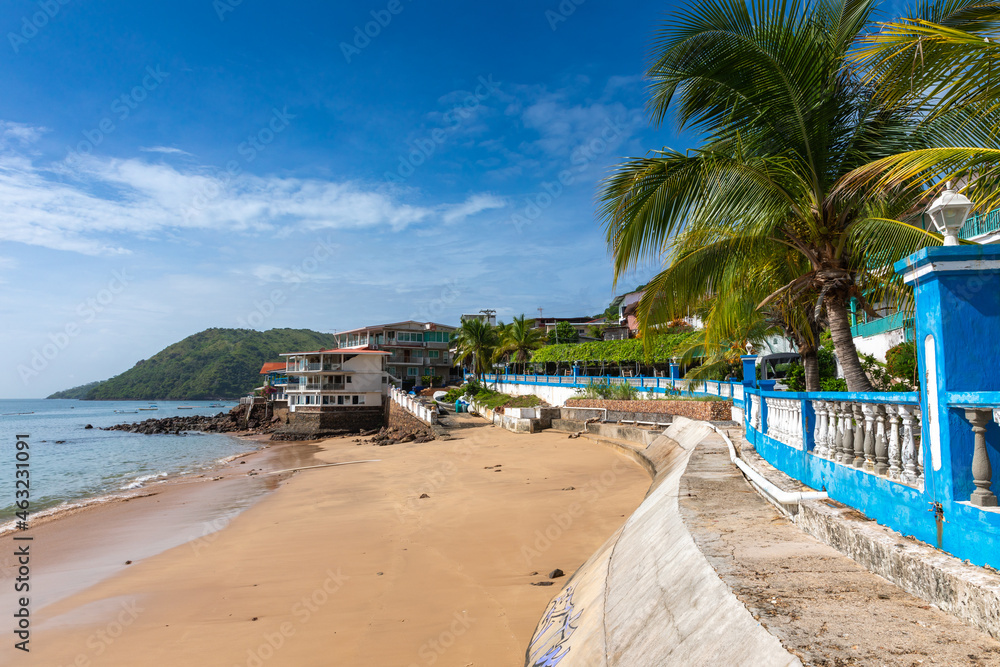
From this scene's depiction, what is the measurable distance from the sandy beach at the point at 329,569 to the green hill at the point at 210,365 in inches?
4740

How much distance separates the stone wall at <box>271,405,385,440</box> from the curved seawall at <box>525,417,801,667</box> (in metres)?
37.5

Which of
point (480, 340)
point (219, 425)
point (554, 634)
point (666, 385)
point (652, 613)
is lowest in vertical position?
point (219, 425)

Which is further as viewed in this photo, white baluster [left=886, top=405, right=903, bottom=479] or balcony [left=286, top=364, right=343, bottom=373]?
balcony [left=286, top=364, right=343, bottom=373]

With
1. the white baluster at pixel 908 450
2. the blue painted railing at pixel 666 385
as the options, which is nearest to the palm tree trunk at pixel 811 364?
the blue painted railing at pixel 666 385

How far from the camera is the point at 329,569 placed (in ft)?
27.2

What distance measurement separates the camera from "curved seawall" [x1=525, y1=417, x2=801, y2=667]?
280 centimetres

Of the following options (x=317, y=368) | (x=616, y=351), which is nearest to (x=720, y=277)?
(x=616, y=351)

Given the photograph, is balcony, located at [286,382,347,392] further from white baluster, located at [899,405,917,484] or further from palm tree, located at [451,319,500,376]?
white baluster, located at [899,405,917,484]

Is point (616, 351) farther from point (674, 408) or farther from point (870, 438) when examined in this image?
point (870, 438)

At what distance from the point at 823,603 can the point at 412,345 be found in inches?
2440

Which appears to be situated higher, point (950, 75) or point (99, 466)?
point (950, 75)

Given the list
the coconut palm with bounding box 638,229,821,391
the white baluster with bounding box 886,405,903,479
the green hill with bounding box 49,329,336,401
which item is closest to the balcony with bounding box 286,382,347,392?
the coconut palm with bounding box 638,229,821,391

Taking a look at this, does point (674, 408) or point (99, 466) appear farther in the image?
point (99, 466)

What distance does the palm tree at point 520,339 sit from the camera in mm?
47875
